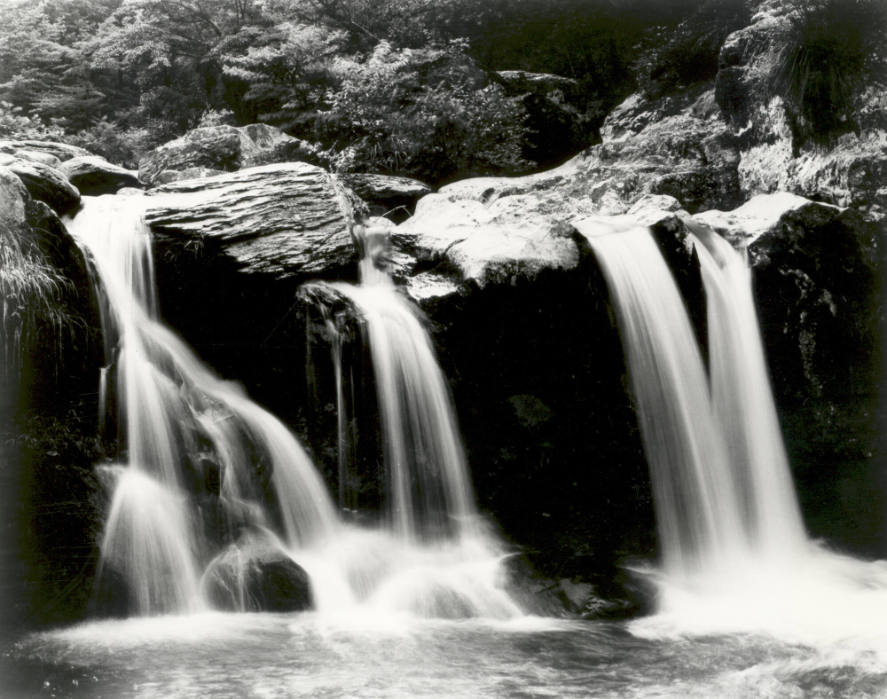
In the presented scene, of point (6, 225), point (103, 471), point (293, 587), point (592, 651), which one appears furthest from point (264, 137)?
point (592, 651)

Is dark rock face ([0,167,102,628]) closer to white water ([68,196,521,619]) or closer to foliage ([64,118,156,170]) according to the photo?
white water ([68,196,521,619])

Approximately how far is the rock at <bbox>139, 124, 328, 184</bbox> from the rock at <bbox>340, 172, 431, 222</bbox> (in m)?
1.18

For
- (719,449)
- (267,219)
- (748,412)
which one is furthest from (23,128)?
(748,412)

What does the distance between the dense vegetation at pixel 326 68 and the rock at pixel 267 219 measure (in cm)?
439

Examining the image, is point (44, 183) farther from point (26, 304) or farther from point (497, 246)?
point (497, 246)

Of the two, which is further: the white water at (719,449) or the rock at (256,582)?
the white water at (719,449)

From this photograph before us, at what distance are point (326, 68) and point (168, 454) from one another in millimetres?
8547

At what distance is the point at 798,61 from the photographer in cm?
846

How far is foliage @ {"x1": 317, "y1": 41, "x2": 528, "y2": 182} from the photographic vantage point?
1123cm

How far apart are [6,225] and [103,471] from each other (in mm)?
1827

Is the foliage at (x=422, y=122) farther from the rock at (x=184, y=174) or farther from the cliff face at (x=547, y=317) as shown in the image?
the cliff face at (x=547, y=317)

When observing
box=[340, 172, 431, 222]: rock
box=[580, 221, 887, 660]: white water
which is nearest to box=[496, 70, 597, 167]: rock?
box=[340, 172, 431, 222]: rock

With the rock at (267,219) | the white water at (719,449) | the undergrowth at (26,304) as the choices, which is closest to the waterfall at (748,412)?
the white water at (719,449)

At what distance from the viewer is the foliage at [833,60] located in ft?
26.1
